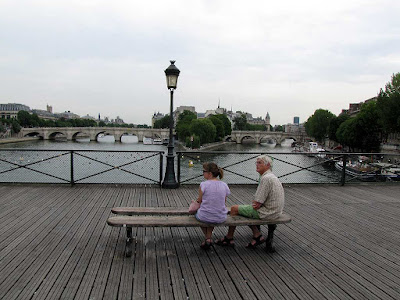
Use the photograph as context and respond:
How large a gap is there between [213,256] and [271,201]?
110 centimetres

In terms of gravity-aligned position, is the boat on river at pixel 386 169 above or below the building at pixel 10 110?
below

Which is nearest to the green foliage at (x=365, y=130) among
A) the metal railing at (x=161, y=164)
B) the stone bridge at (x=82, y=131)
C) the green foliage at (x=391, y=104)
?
the green foliage at (x=391, y=104)

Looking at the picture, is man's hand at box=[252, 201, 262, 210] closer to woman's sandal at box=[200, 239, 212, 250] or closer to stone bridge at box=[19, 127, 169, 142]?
woman's sandal at box=[200, 239, 212, 250]

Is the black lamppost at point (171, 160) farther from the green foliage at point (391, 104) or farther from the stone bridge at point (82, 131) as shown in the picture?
the stone bridge at point (82, 131)

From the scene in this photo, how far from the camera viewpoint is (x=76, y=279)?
3650 millimetres

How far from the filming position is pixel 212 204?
14.5 feet

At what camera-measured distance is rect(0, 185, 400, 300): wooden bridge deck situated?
11.4 ft

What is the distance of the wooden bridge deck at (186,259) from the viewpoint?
11.4 ft

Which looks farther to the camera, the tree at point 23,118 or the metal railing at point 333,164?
the tree at point 23,118

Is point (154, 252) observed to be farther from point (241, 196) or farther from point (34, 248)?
point (241, 196)

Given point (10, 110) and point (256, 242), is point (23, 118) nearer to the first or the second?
point (10, 110)

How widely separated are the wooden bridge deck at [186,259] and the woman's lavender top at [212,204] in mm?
508

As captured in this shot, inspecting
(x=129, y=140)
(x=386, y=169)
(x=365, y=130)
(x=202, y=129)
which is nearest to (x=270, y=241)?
(x=386, y=169)

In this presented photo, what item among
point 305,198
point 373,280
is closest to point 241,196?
point 305,198
